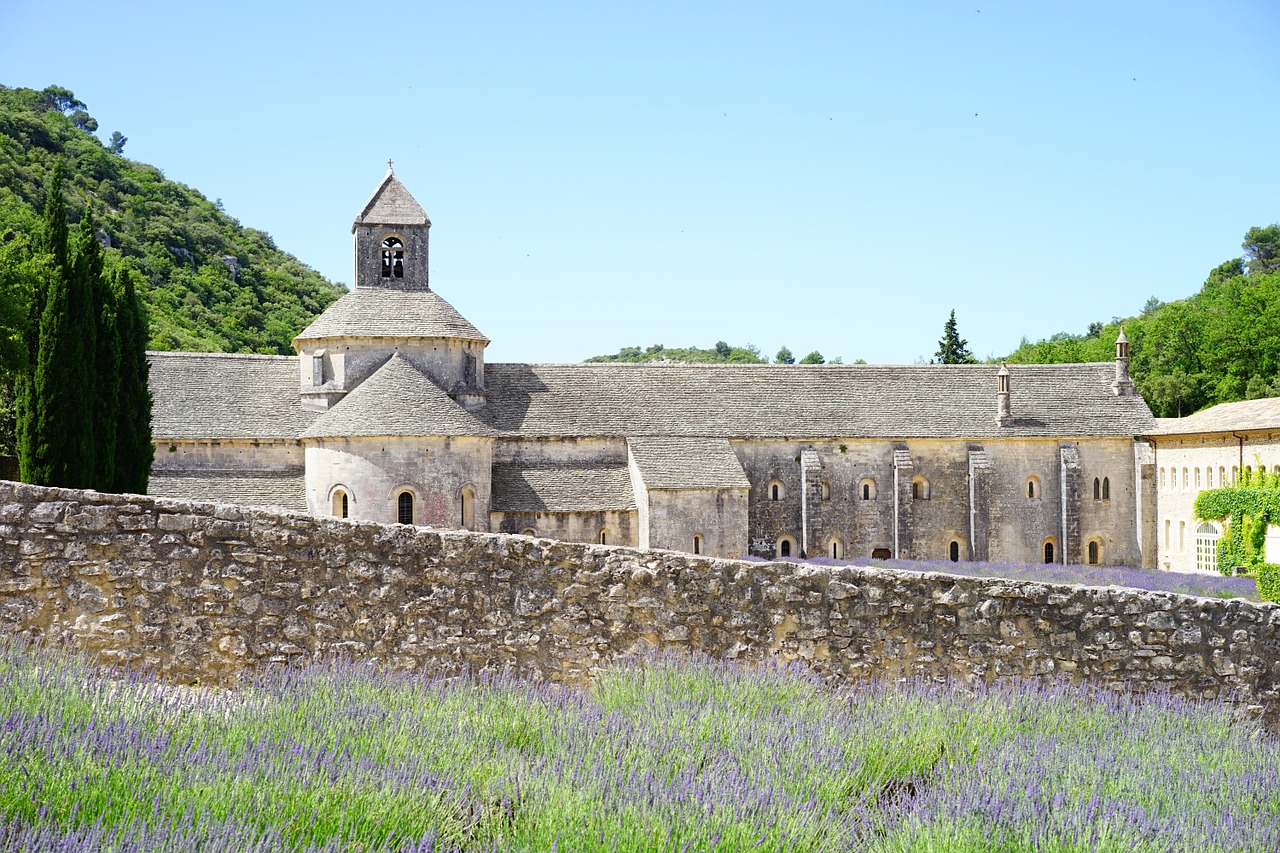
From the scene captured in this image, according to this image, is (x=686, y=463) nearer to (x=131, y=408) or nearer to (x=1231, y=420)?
(x=131, y=408)

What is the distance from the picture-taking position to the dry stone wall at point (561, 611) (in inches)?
395

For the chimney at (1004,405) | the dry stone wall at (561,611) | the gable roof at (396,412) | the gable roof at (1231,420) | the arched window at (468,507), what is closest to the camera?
the dry stone wall at (561,611)

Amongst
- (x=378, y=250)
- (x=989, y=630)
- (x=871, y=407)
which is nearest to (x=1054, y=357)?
(x=871, y=407)

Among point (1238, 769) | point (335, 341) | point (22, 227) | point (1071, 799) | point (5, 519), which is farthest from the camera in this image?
point (22, 227)

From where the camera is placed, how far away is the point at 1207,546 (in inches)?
1634

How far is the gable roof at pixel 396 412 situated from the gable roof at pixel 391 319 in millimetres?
2455

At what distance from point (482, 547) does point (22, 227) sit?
207ft

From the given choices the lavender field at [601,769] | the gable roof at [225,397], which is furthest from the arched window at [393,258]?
the lavender field at [601,769]

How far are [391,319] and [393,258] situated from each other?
3995 millimetres

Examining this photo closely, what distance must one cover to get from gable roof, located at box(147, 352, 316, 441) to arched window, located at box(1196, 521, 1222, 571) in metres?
33.4

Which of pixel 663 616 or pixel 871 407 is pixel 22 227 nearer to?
pixel 871 407

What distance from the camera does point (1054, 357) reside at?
108 m

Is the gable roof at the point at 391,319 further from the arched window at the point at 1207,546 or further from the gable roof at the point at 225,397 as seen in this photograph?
the arched window at the point at 1207,546

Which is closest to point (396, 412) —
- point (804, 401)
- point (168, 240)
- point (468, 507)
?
point (468, 507)
